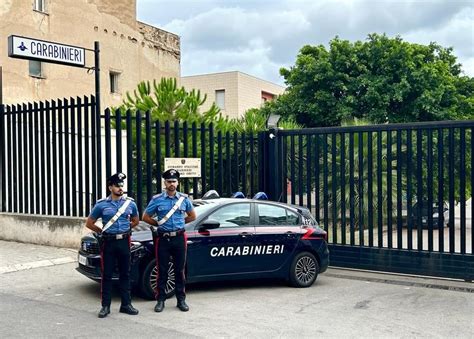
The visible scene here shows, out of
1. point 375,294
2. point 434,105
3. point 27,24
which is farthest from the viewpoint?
point 434,105

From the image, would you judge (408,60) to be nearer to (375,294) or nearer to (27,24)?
(27,24)

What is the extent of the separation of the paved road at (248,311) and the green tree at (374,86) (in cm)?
1626

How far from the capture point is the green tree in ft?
79.5

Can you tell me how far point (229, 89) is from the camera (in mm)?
43875

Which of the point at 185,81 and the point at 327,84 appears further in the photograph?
the point at 185,81

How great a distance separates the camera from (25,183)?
39.2 ft

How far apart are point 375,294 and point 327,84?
18.5 meters

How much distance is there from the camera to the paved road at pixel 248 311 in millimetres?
6152

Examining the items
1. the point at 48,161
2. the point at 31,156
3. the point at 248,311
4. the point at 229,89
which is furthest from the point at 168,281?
the point at 229,89

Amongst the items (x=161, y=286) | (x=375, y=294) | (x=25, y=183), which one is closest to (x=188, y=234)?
(x=161, y=286)

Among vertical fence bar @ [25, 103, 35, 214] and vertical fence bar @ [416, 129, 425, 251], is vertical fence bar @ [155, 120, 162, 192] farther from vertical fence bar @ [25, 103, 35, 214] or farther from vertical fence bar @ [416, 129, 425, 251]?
vertical fence bar @ [416, 129, 425, 251]

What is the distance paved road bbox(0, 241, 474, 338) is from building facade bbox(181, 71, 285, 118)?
34505 mm

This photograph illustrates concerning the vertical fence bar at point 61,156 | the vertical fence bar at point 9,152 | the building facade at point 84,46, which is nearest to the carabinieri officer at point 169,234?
the vertical fence bar at point 61,156

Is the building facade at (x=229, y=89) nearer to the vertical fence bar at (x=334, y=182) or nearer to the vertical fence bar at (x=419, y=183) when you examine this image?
the vertical fence bar at (x=334, y=182)
